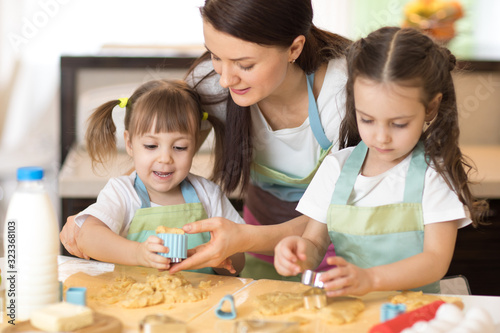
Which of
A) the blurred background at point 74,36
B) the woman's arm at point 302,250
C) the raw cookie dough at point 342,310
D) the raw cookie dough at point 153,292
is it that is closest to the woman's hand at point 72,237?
the raw cookie dough at point 153,292

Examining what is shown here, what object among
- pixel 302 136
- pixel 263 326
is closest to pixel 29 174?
pixel 263 326

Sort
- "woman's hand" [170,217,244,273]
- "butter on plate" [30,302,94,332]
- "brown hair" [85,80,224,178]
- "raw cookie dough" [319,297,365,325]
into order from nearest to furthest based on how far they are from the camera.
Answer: "butter on plate" [30,302,94,332]
"raw cookie dough" [319,297,365,325]
"woman's hand" [170,217,244,273]
"brown hair" [85,80,224,178]

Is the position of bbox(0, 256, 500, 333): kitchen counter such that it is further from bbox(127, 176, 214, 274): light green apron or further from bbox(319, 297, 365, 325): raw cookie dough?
bbox(127, 176, 214, 274): light green apron

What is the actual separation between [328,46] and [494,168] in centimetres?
113

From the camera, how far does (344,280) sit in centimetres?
105

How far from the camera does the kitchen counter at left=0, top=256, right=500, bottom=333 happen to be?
1006 millimetres

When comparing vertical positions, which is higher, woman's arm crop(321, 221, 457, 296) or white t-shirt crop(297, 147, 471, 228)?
white t-shirt crop(297, 147, 471, 228)

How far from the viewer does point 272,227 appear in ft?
4.71

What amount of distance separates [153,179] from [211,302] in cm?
49

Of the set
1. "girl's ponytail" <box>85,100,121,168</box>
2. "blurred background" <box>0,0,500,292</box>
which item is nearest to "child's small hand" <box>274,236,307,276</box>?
"girl's ponytail" <box>85,100,121,168</box>

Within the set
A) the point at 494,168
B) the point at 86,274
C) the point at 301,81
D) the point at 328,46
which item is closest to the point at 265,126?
the point at 301,81

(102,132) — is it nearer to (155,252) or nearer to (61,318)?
(155,252)

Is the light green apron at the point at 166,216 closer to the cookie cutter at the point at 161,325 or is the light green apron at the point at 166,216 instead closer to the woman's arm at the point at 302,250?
the woman's arm at the point at 302,250

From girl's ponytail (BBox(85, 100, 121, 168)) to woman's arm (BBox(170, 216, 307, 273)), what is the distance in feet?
1.63
